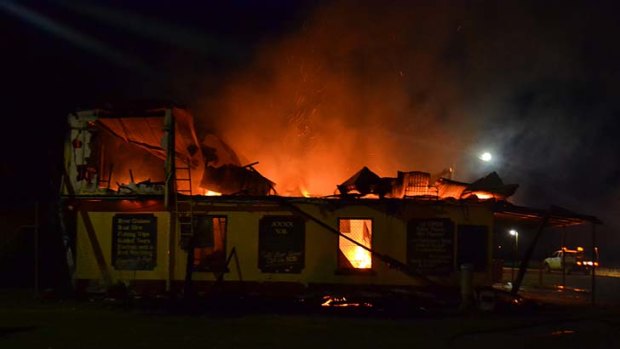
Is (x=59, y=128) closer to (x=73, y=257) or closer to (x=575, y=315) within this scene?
(x=73, y=257)

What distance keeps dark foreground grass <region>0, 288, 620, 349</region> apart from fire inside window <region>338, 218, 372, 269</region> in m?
2.42

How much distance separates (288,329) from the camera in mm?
11328

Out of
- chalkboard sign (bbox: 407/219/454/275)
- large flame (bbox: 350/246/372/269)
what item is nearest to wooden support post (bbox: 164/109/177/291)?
large flame (bbox: 350/246/372/269)

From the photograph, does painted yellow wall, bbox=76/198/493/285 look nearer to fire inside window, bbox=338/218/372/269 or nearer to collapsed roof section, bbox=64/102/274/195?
fire inside window, bbox=338/218/372/269

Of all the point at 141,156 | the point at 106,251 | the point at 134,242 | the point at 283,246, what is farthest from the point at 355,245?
the point at 141,156

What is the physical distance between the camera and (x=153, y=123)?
1614 centimetres

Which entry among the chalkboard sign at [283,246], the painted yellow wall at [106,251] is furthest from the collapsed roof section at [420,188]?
the painted yellow wall at [106,251]

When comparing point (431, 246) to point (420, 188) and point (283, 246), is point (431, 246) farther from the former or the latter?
point (283, 246)

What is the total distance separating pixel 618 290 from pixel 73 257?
19.0 meters

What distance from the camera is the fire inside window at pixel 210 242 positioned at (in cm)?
1570

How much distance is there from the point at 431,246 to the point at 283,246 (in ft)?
12.6

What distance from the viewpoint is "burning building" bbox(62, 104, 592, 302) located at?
15328 mm

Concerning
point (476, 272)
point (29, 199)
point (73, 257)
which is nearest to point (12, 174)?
point (29, 199)

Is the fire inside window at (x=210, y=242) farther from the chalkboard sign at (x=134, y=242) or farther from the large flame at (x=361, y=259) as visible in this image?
the large flame at (x=361, y=259)
